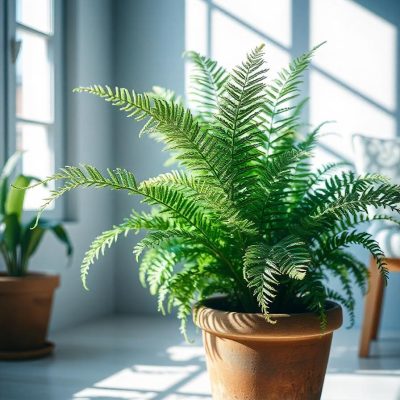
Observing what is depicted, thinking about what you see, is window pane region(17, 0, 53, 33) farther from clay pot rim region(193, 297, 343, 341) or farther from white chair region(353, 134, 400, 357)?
clay pot rim region(193, 297, 343, 341)

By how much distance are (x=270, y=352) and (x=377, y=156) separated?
157cm

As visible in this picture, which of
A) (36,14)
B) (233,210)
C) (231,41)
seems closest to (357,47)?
(231,41)

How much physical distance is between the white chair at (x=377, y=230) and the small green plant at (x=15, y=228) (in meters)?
1.19

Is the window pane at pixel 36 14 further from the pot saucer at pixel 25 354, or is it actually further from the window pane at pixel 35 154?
the pot saucer at pixel 25 354

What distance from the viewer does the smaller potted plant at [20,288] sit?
8.35 ft

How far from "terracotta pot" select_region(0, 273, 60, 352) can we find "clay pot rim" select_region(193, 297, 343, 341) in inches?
48.4

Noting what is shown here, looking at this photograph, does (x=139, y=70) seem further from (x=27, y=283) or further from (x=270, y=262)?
(x=270, y=262)

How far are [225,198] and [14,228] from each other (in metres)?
1.29

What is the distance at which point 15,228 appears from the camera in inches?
101

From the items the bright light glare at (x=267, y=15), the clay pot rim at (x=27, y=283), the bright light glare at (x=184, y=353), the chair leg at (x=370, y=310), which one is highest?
the bright light glare at (x=267, y=15)

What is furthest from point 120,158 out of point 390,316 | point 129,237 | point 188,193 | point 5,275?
point 188,193

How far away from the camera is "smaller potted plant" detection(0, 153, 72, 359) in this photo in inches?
100

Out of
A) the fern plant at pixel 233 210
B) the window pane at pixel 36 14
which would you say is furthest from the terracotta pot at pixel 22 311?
the window pane at pixel 36 14

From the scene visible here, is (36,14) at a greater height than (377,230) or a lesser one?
greater
